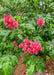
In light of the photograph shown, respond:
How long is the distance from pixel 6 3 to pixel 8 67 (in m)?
1.52

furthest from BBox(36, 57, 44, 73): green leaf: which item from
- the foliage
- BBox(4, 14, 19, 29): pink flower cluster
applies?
BBox(4, 14, 19, 29): pink flower cluster

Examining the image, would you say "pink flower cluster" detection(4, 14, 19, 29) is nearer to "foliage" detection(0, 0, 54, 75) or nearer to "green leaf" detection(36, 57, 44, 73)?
"foliage" detection(0, 0, 54, 75)

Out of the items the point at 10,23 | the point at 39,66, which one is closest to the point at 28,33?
the point at 10,23

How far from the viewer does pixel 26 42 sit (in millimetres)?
1217

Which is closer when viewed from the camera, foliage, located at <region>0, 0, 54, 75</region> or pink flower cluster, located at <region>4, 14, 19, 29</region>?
foliage, located at <region>0, 0, 54, 75</region>

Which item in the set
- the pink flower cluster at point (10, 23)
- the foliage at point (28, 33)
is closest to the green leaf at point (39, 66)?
the foliage at point (28, 33)

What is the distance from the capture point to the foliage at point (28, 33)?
3.56ft

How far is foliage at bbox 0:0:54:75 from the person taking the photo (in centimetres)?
108

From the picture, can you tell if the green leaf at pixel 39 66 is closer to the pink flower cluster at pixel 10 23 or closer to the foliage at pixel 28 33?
the foliage at pixel 28 33

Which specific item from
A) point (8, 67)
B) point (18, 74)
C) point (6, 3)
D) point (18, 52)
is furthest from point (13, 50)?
point (6, 3)

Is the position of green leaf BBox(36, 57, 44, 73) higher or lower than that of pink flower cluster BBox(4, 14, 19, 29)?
lower

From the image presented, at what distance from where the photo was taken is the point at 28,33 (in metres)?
1.30

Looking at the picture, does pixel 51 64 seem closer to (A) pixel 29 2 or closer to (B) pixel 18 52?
(B) pixel 18 52

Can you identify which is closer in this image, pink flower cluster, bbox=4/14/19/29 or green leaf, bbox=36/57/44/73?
green leaf, bbox=36/57/44/73
